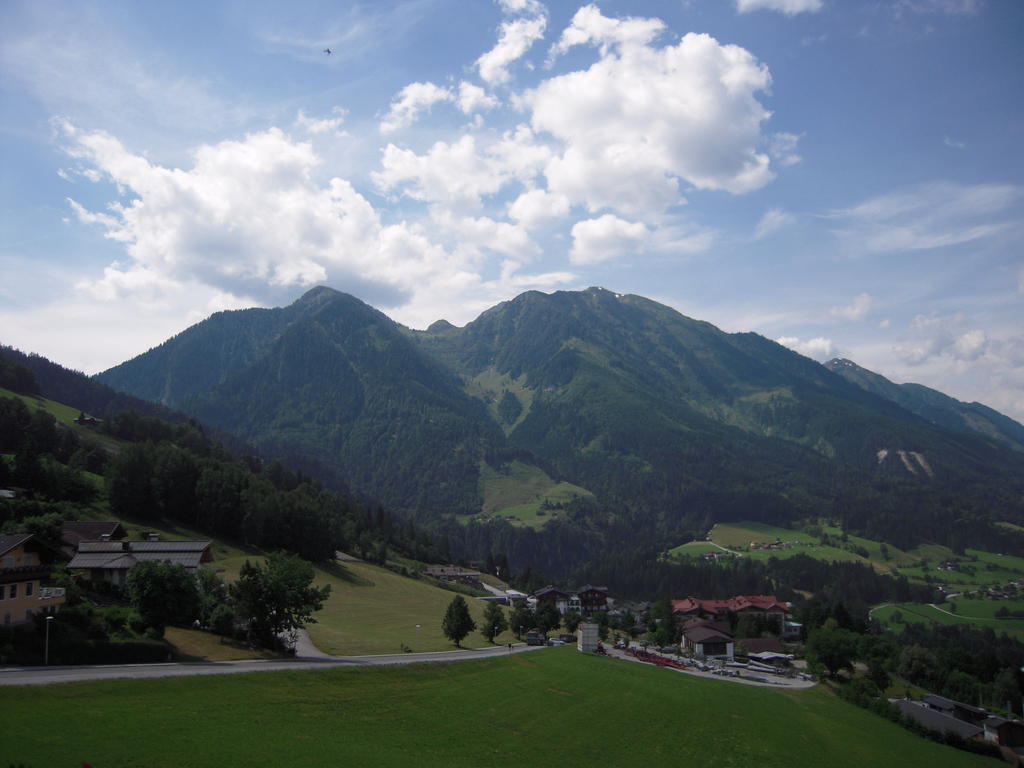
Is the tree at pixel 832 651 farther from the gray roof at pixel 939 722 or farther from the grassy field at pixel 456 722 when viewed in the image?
the grassy field at pixel 456 722

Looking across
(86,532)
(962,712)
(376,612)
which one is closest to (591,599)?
(376,612)

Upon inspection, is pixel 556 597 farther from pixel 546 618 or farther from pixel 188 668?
pixel 188 668

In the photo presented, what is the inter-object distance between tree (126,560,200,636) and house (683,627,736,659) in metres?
80.9

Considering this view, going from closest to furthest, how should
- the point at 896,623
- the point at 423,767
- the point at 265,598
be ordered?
the point at 423,767, the point at 265,598, the point at 896,623

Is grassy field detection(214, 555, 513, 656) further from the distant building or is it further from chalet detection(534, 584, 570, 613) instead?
chalet detection(534, 584, 570, 613)

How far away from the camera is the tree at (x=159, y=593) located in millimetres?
48562

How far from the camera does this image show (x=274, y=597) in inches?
2069

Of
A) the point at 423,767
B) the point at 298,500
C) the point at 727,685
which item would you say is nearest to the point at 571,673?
the point at 727,685

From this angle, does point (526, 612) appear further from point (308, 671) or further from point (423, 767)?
point (423, 767)

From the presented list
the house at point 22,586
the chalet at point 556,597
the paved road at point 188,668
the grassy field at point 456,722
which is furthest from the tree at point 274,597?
the chalet at point 556,597

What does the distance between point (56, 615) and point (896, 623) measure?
20379cm

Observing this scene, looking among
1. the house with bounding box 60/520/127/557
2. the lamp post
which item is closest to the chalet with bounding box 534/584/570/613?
→ the house with bounding box 60/520/127/557

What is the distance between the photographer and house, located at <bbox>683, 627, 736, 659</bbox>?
4188 inches

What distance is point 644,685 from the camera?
62469 millimetres
